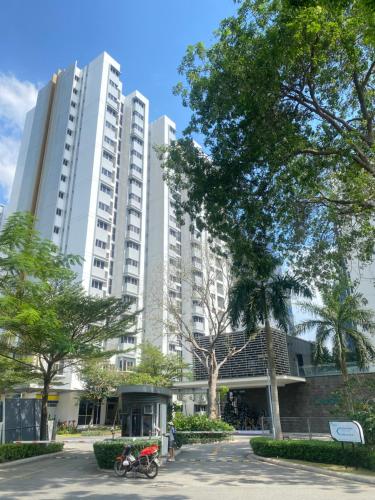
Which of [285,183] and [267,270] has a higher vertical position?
[285,183]

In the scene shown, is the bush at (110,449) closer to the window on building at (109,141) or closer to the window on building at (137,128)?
the window on building at (109,141)

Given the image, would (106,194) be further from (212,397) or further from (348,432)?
(348,432)

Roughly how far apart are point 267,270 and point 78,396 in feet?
116

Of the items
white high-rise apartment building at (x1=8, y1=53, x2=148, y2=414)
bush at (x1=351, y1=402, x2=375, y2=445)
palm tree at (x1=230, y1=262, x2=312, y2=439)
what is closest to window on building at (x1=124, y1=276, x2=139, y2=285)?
white high-rise apartment building at (x1=8, y1=53, x2=148, y2=414)

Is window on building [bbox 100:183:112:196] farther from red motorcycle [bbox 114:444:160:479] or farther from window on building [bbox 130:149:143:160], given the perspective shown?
red motorcycle [bbox 114:444:160:479]

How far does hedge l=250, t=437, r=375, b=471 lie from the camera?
12695 mm

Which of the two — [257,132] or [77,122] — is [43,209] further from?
[257,132]

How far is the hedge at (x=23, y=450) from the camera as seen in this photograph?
15.3 meters

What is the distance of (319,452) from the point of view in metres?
14.2

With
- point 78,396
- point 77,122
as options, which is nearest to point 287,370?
point 78,396

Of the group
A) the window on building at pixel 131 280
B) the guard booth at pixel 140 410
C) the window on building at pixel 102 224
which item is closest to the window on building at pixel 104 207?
the window on building at pixel 102 224

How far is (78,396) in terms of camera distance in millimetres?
42719

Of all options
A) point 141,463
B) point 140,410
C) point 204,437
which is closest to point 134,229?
point 204,437

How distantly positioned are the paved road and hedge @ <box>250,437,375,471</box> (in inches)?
46.1
